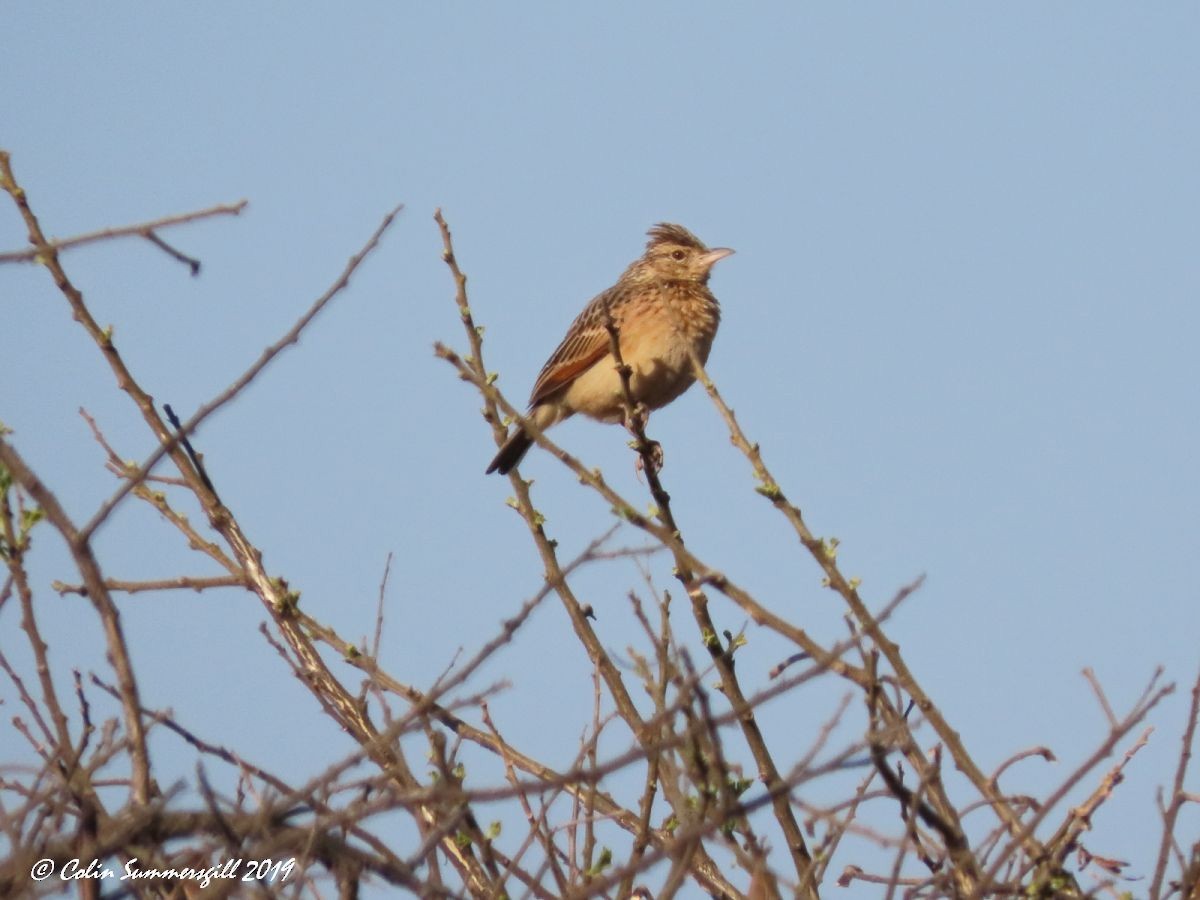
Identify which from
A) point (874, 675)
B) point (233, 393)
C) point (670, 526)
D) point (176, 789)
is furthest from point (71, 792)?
point (670, 526)

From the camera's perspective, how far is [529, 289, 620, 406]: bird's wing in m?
9.67

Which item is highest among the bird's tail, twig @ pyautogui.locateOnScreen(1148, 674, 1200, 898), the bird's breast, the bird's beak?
the bird's beak

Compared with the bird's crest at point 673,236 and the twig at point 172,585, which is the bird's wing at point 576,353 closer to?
the bird's crest at point 673,236

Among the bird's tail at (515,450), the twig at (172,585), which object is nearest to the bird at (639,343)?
the bird's tail at (515,450)

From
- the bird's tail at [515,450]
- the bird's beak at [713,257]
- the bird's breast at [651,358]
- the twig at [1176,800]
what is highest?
the bird's beak at [713,257]

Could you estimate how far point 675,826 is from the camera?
4801 mm

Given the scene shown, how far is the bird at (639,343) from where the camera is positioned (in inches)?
361

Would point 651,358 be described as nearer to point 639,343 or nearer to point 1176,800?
point 639,343

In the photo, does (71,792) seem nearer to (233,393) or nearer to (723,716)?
(233,393)

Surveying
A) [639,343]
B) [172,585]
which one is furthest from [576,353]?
[172,585]

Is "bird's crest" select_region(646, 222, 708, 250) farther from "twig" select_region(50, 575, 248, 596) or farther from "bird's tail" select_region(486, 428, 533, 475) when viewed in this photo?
"twig" select_region(50, 575, 248, 596)

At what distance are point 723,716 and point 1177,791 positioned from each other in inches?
61.0

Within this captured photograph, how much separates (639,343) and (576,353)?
0.61m

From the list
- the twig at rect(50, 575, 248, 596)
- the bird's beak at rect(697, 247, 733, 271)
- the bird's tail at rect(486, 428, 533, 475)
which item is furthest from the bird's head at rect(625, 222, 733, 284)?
the twig at rect(50, 575, 248, 596)
